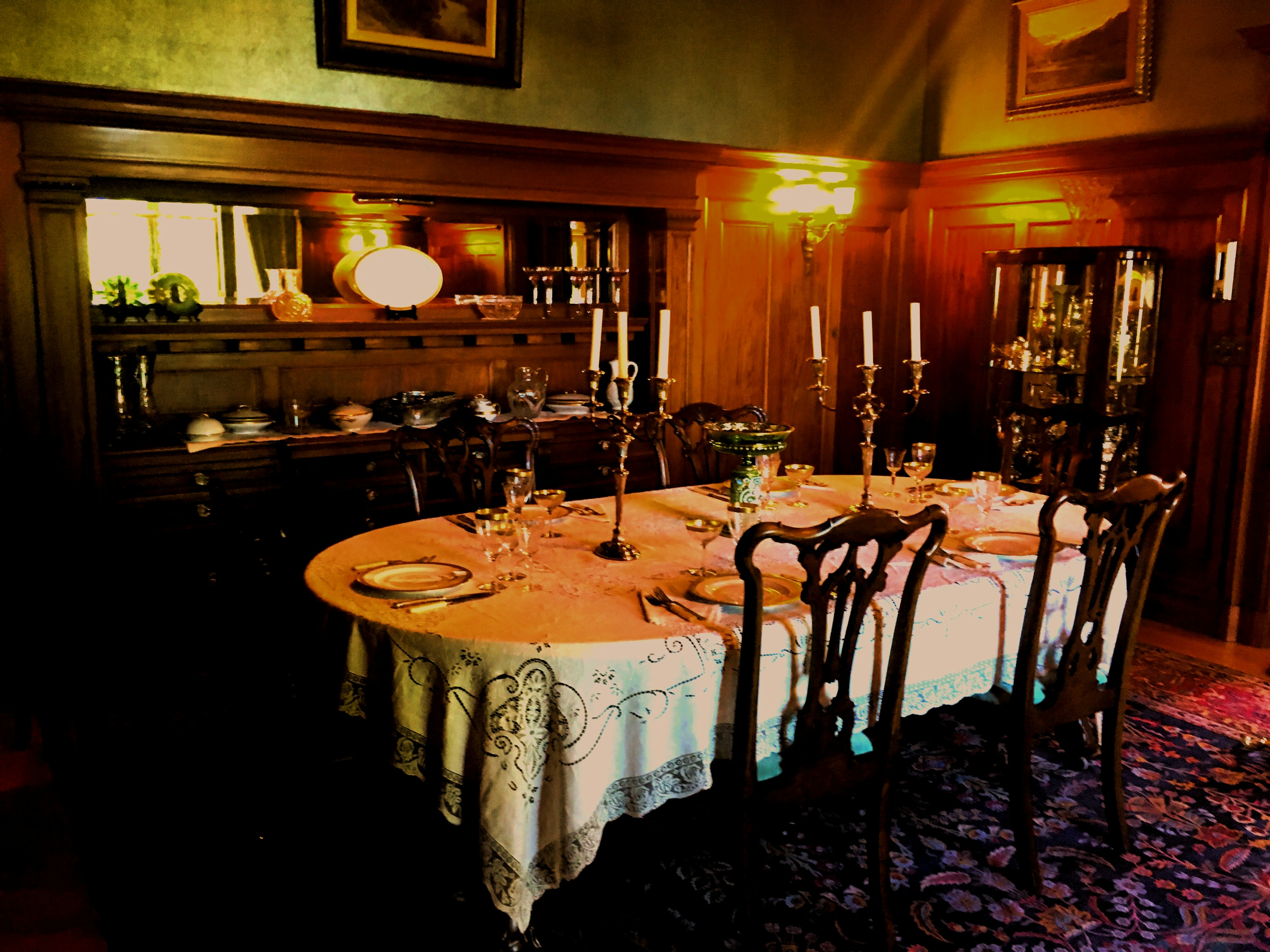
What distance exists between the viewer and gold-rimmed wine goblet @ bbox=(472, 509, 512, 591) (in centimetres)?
229

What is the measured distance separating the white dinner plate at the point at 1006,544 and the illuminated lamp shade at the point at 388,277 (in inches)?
94.4

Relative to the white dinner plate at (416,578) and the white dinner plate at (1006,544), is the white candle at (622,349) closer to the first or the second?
the white dinner plate at (416,578)

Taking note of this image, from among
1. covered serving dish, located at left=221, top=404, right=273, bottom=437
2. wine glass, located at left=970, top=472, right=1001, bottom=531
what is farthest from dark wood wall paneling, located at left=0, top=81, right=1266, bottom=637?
wine glass, located at left=970, top=472, right=1001, bottom=531

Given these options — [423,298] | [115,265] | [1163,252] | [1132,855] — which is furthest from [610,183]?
[1132,855]

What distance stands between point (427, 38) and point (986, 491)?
8.73ft

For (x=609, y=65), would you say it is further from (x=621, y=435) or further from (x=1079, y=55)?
(x=621, y=435)

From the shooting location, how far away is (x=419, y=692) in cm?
200

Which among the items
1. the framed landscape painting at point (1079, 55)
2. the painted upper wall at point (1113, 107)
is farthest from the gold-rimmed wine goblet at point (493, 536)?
the framed landscape painting at point (1079, 55)

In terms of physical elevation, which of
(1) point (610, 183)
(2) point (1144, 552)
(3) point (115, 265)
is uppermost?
(1) point (610, 183)

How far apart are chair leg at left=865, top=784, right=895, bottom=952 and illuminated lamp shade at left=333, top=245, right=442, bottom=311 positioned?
275 cm

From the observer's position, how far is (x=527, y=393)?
428 cm

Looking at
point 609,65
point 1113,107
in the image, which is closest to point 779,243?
point 609,65

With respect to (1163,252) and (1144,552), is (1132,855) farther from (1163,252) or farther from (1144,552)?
(1163,252)

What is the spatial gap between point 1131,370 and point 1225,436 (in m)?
0.44
